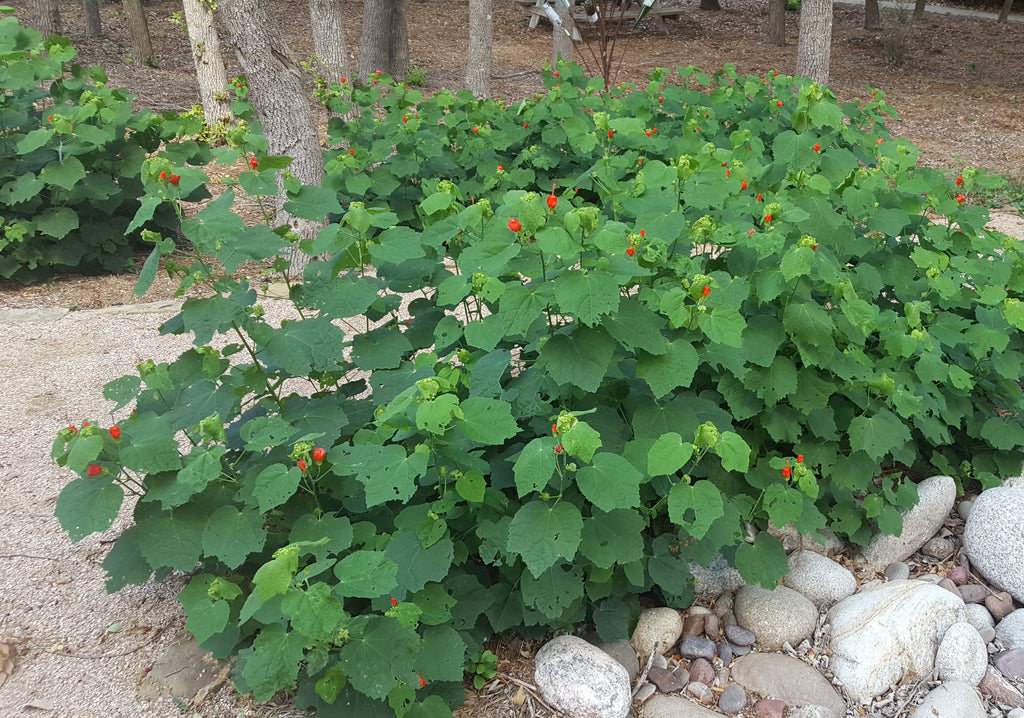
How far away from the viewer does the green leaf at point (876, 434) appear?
2.70 metres

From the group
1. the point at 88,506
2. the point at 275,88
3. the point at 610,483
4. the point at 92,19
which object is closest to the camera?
the point at 610,483

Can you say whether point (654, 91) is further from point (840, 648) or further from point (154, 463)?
point (154, 463)

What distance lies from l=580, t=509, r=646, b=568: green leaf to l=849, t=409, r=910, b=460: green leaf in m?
0.93

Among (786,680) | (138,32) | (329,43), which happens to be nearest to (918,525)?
(786,680)

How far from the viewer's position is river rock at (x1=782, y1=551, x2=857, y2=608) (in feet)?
9.57

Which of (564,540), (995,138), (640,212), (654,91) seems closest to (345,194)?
(654,91)

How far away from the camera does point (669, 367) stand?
7.44 ft

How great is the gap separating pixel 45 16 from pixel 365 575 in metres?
13.1

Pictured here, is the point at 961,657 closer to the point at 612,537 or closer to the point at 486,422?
the point at 612,537

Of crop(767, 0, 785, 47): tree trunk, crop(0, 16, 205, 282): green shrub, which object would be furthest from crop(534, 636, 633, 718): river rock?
crop(767, 0, 785, 47): tree trunk

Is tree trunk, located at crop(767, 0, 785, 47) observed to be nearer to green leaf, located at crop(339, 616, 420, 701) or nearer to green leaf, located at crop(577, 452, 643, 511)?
green leaf, located at crop(577, 452, 643, 511)

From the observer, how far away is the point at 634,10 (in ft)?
61.9

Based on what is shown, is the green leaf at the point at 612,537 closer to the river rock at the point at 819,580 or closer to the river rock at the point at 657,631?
the river rock at the point at 657,631

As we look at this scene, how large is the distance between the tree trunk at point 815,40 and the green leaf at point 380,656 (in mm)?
8390
